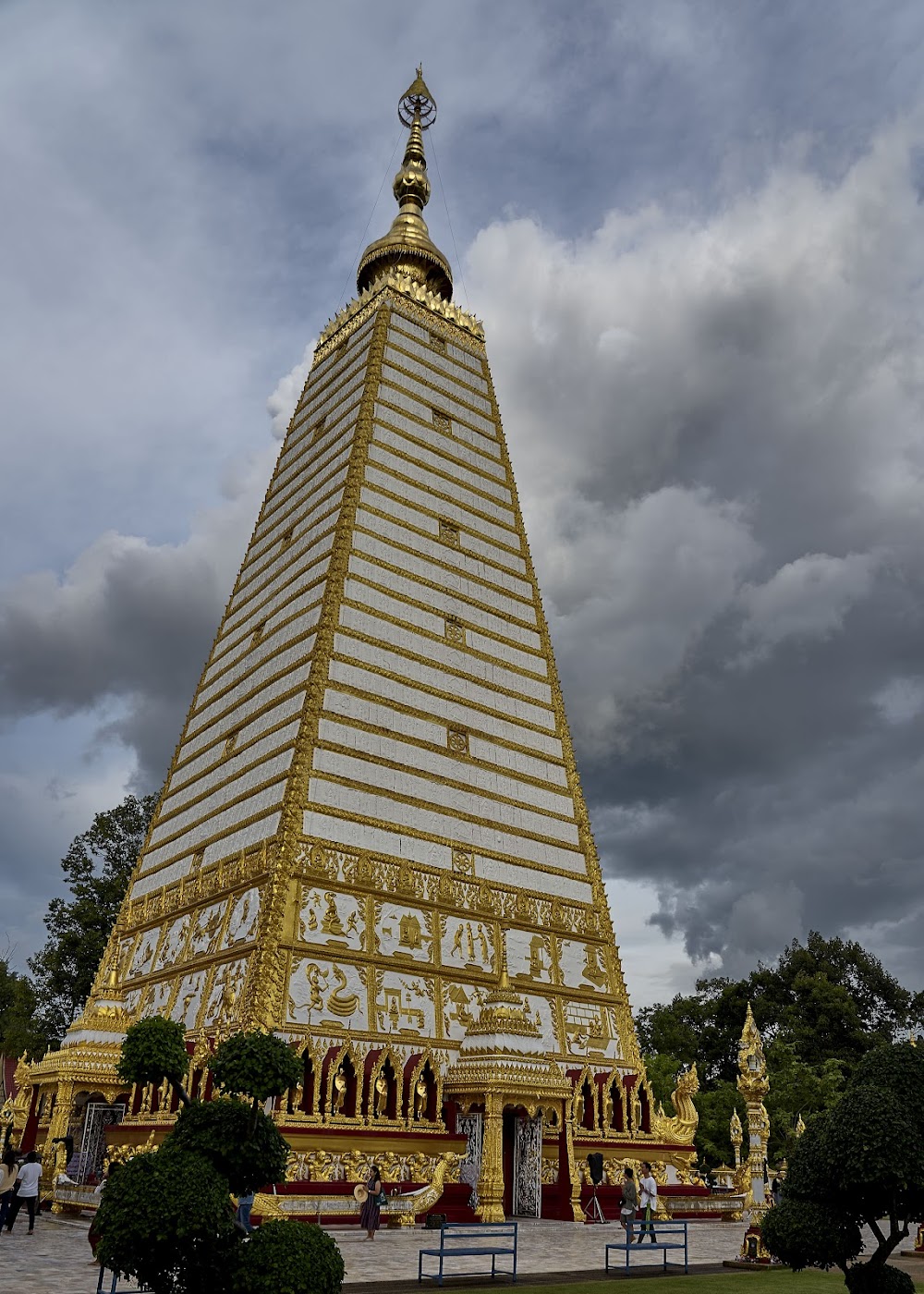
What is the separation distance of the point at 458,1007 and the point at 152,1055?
14414 millimetres

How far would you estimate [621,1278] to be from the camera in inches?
427

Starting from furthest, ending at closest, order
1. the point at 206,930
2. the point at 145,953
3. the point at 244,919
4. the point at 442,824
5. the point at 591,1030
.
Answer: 1. the point at 145,953
2. the point at 442,824
3. the point at 591,1030
4. the point at 206,930
5. the point at 244,919

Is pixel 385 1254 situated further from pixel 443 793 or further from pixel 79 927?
pixel 79 927

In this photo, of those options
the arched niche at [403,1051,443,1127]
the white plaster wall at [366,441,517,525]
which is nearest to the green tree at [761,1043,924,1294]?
the arched niche at [403,1051,443,1127]

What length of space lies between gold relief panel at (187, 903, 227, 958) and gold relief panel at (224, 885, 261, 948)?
1.58 ft

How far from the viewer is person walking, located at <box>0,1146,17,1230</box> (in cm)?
1357

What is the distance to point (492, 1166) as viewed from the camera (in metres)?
15.9

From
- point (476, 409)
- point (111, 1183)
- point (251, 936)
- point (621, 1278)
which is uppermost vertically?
point (476, 409)

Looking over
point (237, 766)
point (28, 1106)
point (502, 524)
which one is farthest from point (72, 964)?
point (502, 524)

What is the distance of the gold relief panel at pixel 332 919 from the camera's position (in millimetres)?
19453

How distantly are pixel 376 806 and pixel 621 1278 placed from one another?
40.1 ft

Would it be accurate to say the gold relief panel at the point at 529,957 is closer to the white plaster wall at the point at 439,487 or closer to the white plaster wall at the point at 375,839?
the white plaster wall at the point at 375,839

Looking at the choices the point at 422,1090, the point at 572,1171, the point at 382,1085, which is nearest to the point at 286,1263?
the point at 382,1085

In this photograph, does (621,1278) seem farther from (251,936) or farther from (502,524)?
(502,524)
